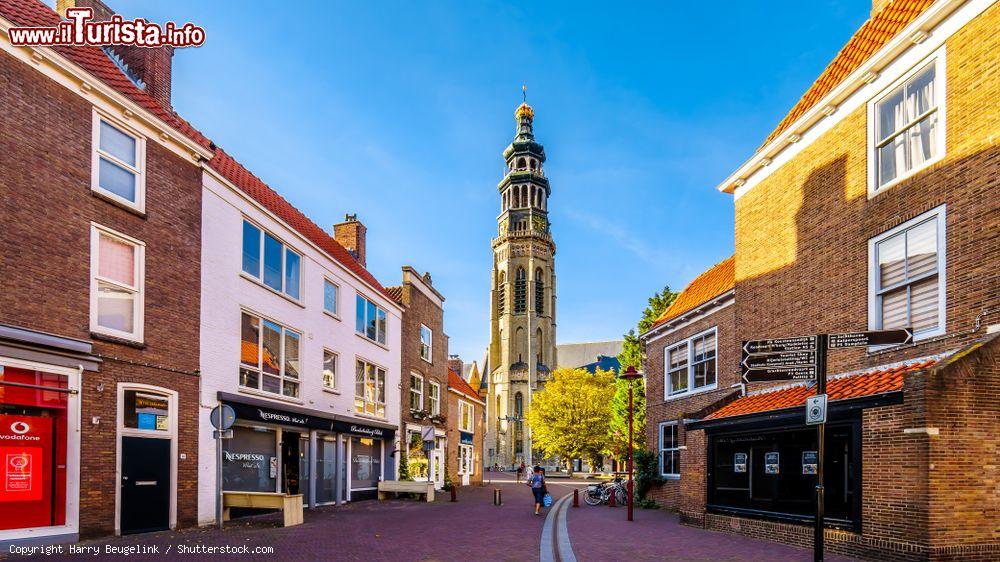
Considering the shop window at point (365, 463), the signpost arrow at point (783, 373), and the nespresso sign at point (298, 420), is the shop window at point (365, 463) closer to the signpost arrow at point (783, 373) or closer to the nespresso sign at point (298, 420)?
the nespresso sign at point (298, 420)

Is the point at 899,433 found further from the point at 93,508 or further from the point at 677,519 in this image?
the point at 93,508

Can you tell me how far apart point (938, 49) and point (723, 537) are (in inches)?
387

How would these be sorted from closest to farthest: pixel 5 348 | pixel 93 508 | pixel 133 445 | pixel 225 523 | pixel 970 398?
pixel 970 398
pixel 5 348
pixel 93 508
pixel 133 445
pixel 225 523

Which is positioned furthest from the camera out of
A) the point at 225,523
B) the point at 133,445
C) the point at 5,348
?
the point at 225,523

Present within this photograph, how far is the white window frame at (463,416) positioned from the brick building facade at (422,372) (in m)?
3.80

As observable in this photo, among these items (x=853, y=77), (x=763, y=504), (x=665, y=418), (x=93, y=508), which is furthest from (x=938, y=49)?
(x=93, y=508)

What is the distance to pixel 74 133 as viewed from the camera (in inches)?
536

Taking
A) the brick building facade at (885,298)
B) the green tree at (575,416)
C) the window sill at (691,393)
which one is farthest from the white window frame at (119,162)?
the green tree at (575,416)

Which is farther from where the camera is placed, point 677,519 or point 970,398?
point 677,519

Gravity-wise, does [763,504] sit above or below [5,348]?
below

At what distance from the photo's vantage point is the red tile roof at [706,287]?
21.9m

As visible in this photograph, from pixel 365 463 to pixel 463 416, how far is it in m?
16.8

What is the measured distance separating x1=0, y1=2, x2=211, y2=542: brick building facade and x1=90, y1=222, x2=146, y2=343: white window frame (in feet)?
Answer: 0.09

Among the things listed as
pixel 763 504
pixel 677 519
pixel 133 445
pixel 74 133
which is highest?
pixel 74 133
